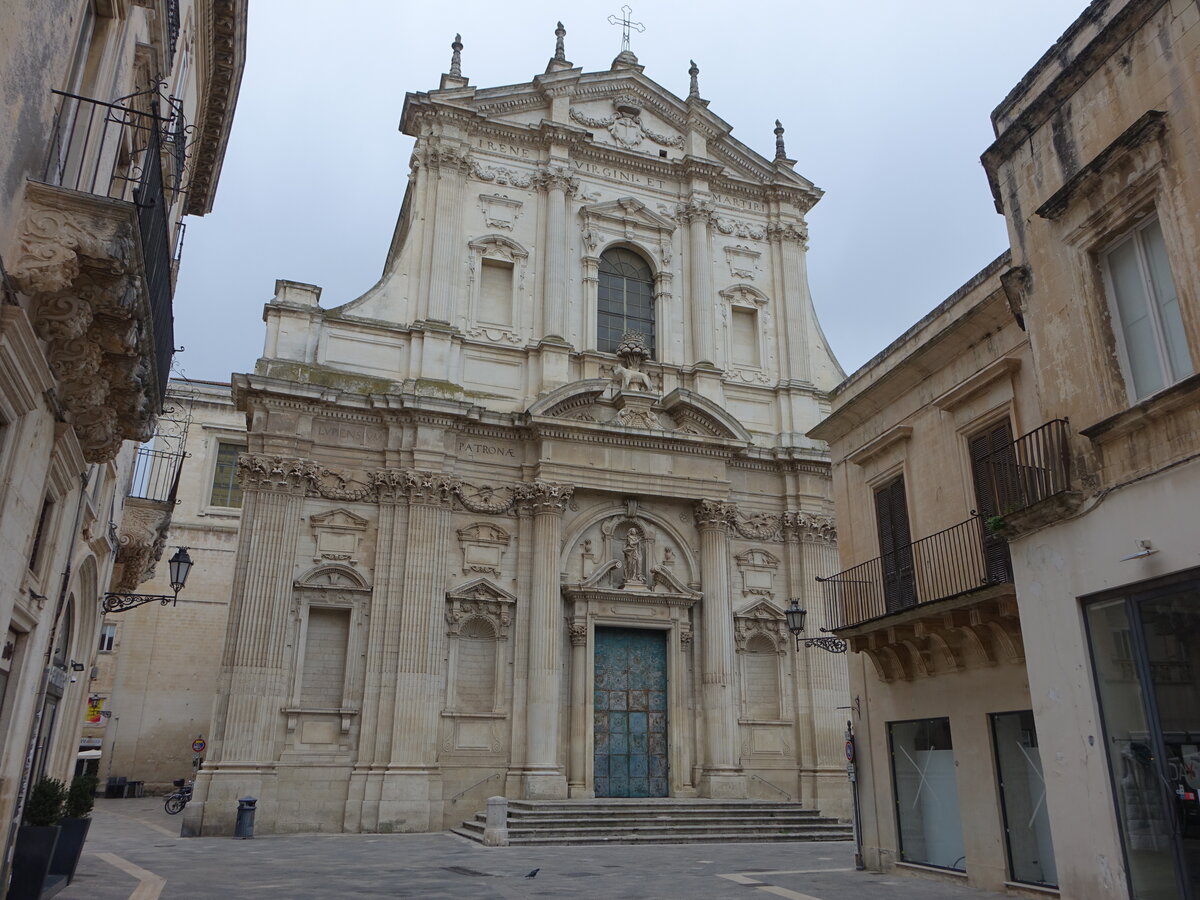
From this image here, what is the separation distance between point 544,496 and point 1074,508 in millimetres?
14019

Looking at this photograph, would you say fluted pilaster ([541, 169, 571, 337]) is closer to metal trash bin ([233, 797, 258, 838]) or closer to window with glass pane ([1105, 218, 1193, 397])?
metal trash bin ([233, 797, 258, 838])

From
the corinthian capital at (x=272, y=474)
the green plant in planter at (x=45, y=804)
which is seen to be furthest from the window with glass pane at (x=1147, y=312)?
the corinthian capital at (x=272, y=474)

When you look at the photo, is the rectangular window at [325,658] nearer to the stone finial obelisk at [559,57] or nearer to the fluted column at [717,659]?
the fluted column at [717,659]

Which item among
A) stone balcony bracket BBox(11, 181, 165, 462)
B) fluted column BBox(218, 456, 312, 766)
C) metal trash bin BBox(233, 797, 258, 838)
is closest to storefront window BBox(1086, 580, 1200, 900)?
stone balcony bracket BBox(11, 181, 165, 462)

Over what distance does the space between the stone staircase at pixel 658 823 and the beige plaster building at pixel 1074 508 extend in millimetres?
6333

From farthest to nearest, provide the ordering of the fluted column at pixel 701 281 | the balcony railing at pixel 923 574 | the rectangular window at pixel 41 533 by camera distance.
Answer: the fluted column at pixel 701 281, the balcony railing at pixel 923 574, the rectangular window at pixel 41 533

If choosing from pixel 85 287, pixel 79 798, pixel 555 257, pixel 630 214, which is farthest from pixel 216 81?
pixel 630 214

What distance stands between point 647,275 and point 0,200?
67.5ft

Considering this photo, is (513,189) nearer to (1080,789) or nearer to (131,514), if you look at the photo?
(131,514)

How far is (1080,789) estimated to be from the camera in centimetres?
792

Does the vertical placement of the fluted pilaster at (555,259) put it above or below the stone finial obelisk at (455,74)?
below

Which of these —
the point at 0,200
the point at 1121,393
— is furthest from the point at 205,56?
the point at 1121,393

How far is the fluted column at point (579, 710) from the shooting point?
19734 millimetres

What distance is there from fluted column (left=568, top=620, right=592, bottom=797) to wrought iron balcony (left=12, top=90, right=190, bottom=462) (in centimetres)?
1278
